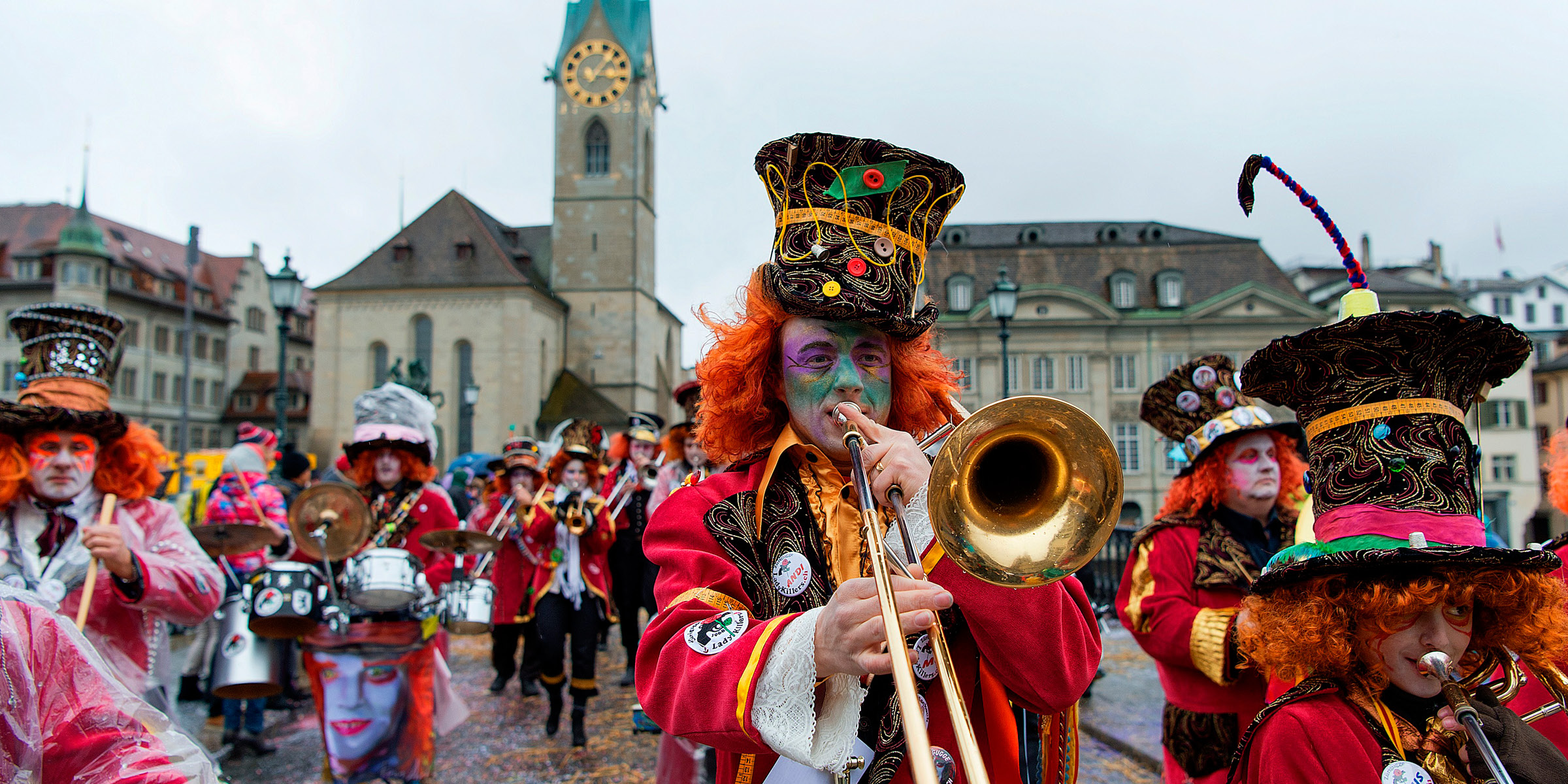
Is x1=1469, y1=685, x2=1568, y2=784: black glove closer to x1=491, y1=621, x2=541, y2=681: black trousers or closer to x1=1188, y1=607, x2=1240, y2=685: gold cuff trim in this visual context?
x1=1188, y1=607, x2=1240, y2=685: gold cuff trim

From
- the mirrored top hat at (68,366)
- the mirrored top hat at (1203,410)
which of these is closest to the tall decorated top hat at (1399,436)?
the mirrored top hat at (1203,410)

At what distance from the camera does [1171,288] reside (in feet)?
118

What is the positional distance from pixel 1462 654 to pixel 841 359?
166cm

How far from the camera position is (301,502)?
520 centimetres

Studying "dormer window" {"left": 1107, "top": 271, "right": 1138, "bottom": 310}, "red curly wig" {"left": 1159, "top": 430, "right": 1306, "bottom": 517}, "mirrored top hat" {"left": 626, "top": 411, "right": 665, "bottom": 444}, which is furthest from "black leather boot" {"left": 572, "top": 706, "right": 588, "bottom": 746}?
"dormer window" {"left": 1107, "top": 271, "right": 1138, "bottom": 310}

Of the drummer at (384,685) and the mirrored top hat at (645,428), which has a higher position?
the mirrored top hat at (645,428)

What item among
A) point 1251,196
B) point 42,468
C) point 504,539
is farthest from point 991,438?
point 504,539

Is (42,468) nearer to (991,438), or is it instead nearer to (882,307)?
(882,307)

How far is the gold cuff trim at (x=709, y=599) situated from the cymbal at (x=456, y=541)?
4.29m

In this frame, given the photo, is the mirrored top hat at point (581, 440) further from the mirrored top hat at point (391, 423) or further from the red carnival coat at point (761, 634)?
the red carnival coat at point (761, 634)

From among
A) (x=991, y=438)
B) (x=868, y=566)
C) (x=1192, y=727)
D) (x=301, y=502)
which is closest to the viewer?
(x=991, y=438)

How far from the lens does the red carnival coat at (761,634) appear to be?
5.37 ft

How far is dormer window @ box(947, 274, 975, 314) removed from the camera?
Result: 35688 millimetres

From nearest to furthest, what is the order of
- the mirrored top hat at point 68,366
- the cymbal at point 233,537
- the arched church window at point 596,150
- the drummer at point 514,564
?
the mirrored top hat at point 68,366, the cymbal at point 233,537, the drummer at point 514,564, the arched church window at point 596,150
